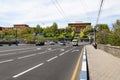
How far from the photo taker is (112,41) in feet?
156

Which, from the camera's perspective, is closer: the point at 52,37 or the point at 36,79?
the point at 36,79

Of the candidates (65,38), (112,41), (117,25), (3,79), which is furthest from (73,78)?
(65,38)

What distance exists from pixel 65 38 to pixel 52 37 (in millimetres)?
11025

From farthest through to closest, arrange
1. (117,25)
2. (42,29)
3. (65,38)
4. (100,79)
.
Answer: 1. (42,29)
2. (65,38)
3. (117,25)
4. (100,79)

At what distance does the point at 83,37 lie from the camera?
18850 cm

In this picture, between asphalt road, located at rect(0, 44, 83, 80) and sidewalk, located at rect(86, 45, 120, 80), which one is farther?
asphalt road, located at rect(0, 44, 83, 80)

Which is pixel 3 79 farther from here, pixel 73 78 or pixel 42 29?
pixel 42 29

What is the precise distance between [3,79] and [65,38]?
584ft

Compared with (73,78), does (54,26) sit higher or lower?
higher

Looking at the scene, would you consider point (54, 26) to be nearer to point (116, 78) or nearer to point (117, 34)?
point (117, 34)

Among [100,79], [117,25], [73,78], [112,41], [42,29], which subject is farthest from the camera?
[42,29]

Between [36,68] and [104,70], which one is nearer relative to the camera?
[104,70]

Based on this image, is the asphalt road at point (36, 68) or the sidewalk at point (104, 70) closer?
the sidewalk at point (104, 70)

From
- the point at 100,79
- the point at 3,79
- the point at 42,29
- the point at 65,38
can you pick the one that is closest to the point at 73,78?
the point at 100,79
